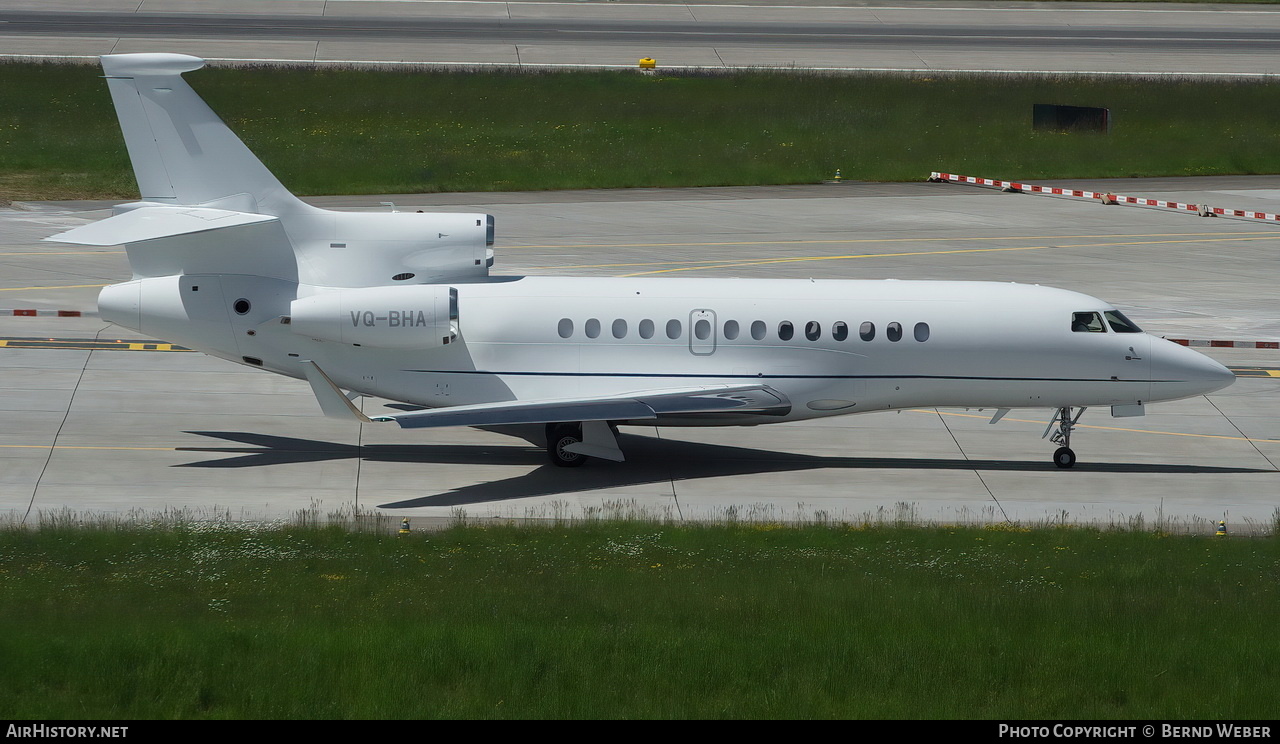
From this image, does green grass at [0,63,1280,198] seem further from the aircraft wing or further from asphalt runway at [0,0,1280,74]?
the aircraft wing

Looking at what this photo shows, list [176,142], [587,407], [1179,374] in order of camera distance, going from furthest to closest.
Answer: [1179,374], [176,142], [587,407]

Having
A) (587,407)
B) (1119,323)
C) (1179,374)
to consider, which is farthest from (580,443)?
(1179,374)

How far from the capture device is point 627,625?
591 inches

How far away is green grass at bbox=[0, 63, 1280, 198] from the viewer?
53938mm

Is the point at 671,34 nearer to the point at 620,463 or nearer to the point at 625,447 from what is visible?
the point at 625,447

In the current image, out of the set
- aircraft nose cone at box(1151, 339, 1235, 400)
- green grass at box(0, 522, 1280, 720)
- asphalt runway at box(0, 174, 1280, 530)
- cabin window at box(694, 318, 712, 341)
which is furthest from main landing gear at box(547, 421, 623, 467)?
aircraft nose cone at box(1151, 339, 1235, 400)

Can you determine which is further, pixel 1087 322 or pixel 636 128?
pixel 636 128

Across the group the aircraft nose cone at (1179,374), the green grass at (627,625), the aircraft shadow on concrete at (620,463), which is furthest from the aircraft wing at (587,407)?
the aircraft nose cone at (1179,374)

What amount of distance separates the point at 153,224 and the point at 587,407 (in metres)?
7.25

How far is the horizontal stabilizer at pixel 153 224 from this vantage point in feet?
68.7

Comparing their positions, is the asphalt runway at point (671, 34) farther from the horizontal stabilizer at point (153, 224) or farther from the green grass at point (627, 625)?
the green grass at point (627, 625)

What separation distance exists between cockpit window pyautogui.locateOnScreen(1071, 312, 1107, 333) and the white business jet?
0.08 ft

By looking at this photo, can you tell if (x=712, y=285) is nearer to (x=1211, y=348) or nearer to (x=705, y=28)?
(x=1211, y=348)
